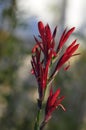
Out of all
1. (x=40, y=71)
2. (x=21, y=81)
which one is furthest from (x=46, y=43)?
(x=21, y=81)

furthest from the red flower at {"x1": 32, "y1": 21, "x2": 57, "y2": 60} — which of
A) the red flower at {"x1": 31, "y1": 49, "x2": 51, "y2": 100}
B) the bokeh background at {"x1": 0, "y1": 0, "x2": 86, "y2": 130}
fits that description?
the bokeh background at {"x1": 0, "y1": 0, "x2": 86, "y2": 130}

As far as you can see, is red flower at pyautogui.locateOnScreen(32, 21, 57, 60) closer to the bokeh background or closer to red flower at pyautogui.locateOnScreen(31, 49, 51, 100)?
red flower at pyautogui.locateOnScreen(31, 49, 51, 100)

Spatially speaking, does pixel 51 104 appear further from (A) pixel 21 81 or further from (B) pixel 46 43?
(A) pixel 21 81

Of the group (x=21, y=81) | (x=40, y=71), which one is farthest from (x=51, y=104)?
(x=21, y=81)

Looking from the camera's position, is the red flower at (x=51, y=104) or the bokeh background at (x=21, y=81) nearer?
the red flower at (x=51, y=104)

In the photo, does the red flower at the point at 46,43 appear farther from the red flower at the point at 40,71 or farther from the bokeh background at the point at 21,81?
the bokeh background at the point at 21,81

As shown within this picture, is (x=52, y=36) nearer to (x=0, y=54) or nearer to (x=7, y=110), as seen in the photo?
(x=0, y=54)

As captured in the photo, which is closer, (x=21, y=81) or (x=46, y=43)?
(x=46, y=43)

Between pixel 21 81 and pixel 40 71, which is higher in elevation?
pixel 40 71

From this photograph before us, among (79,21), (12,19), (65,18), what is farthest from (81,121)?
(79,21)

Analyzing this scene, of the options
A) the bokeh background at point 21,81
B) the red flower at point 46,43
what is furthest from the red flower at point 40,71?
the bokeh background at point 21,81

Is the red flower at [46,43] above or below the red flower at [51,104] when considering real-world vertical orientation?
above
